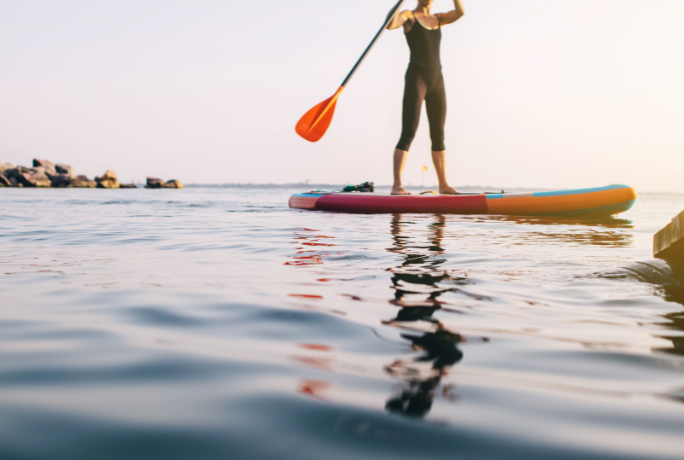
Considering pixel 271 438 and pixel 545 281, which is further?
pixel 545 281

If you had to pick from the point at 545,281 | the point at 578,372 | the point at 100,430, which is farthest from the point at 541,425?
the point at 545,281

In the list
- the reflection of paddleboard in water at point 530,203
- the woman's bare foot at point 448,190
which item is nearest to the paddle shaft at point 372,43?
the reflection of paddleboard in water at point 530,203

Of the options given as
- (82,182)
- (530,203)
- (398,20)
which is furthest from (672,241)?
(82,182)

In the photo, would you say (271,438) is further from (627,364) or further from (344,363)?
(627,364)

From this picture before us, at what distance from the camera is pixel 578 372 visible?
1.19m

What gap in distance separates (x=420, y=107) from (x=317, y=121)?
62.2 inches

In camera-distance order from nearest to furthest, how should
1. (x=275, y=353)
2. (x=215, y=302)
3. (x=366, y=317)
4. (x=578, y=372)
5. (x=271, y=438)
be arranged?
(x=271, y=438) → (x=578, y=372) → (x=275, y=353) → (x=366, y=317) → (x=215, y=302)

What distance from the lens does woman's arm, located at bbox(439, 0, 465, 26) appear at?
6.29 meters

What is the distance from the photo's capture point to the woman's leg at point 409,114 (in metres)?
6.50

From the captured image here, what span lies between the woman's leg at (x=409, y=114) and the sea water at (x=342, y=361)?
393cm

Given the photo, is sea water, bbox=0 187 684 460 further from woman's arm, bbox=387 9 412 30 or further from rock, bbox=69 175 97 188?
rock, bbox=69 175 97 188

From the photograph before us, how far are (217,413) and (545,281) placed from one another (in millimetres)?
1924

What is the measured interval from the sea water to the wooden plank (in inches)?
6.7

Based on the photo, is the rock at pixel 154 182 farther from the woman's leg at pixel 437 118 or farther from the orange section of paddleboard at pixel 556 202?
the orange section of paddleboard at pixel 556 202
